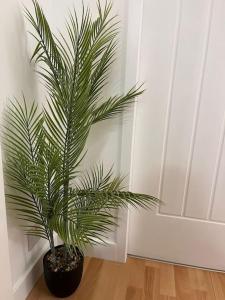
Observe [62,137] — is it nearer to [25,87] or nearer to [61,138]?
[61,138]

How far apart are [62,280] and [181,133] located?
1.02 m

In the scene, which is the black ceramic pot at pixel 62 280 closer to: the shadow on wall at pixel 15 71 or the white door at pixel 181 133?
the shadow on wall at pixel 15 71

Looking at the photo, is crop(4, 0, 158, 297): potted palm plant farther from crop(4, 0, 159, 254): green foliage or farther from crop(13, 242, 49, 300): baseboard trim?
crop(13, 242, 49, 300): baseboard trim

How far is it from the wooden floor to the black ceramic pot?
2.2 inches

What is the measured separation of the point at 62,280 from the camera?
4.57 ft

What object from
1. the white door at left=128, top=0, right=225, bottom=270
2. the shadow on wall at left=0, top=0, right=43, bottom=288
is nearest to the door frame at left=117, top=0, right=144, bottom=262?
the white door at left=128, top=0, right=225, bottom=270

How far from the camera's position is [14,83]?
1171 mm

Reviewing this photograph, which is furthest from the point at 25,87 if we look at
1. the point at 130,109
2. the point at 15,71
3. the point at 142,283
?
the point at 142,283

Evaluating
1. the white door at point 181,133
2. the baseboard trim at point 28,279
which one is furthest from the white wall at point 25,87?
the white door at point 181,133

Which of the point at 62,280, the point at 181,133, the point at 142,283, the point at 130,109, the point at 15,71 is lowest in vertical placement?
the point at 142,283

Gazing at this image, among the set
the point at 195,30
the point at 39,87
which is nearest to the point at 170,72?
the point at 195,30

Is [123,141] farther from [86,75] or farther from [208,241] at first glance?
[208,241]

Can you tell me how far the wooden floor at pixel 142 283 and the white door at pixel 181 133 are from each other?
0.26ft

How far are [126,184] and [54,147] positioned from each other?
0.60 metres
